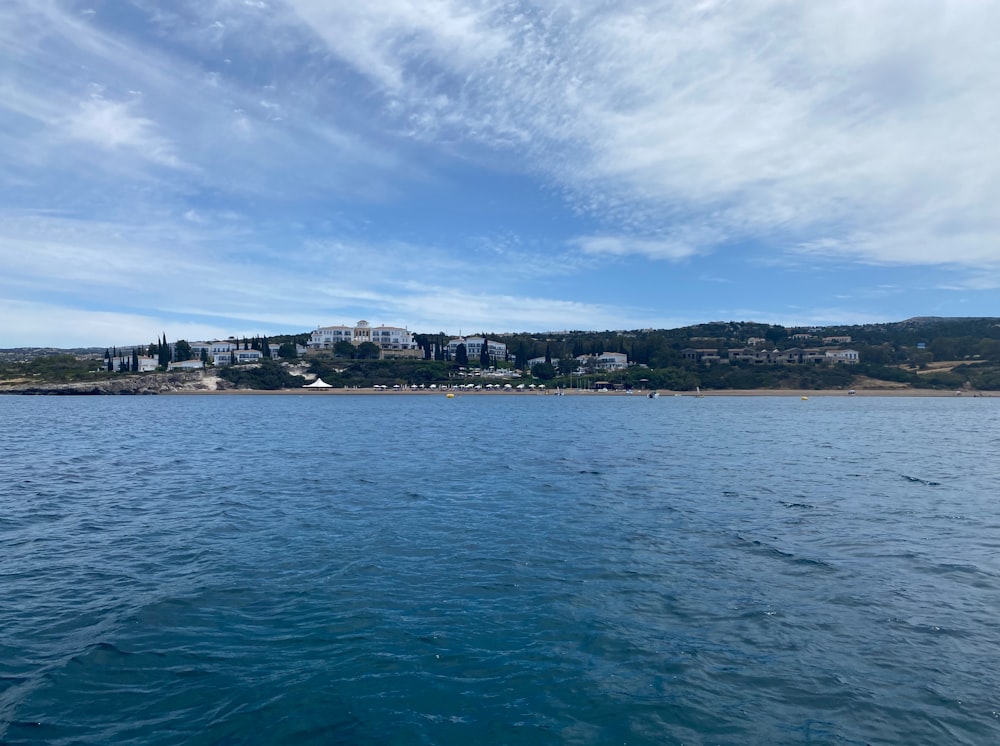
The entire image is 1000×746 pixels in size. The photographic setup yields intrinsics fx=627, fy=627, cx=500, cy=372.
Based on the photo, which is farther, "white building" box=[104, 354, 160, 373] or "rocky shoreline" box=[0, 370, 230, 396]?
"white building" box=[104, 354, 160, 373]

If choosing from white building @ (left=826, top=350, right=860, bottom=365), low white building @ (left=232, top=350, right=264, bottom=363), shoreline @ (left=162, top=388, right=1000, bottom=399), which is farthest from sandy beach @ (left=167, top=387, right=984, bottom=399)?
low white building @ (left=232, top=350, right=264, bottom=363)

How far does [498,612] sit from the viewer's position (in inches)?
484

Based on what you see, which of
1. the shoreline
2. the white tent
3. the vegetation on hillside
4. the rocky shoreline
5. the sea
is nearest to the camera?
the sea

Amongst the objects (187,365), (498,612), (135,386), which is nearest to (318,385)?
(135,386)

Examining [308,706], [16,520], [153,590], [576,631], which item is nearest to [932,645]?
[576,631]

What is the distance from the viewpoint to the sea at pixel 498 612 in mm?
8656

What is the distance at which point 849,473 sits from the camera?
1225 inches

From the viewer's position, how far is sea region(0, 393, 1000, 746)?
8.66 metres

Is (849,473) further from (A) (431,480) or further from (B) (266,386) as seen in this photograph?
(B) (266,386)

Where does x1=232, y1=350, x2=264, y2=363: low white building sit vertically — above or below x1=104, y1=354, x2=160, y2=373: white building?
above

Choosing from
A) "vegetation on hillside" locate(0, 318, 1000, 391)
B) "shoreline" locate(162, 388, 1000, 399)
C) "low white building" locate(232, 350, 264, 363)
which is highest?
"low white building" locate(232, 350, 264, 363)

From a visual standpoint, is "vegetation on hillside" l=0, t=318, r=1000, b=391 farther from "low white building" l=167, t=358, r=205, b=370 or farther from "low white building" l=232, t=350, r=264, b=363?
"low white building" l=232, t=350, r=264, b=363

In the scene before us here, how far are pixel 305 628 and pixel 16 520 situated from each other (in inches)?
580

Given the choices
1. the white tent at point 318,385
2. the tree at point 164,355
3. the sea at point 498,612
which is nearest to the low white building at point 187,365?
the tree at point 164,355
